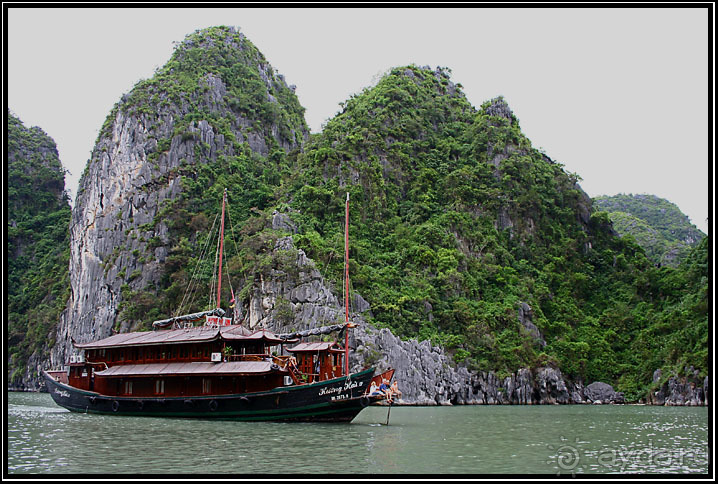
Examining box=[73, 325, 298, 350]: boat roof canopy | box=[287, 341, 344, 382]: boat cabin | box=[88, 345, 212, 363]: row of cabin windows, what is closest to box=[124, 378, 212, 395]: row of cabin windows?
box=[88, 345, 212, 363]: row of cabin windows

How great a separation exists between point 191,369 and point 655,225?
308 ft

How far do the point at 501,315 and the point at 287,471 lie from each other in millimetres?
44476

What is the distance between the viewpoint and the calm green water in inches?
647

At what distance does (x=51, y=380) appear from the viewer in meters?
38.1

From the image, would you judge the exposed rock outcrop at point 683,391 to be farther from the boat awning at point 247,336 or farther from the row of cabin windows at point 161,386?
the row of cabin windows at point 161,386

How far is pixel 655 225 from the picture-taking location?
105 meters

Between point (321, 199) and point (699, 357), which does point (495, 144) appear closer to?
point (321, 199)

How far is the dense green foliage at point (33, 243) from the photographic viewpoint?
7869 cm

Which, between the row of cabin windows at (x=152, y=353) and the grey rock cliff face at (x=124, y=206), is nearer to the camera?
the row of cabin windows at (x=152, y=353)
